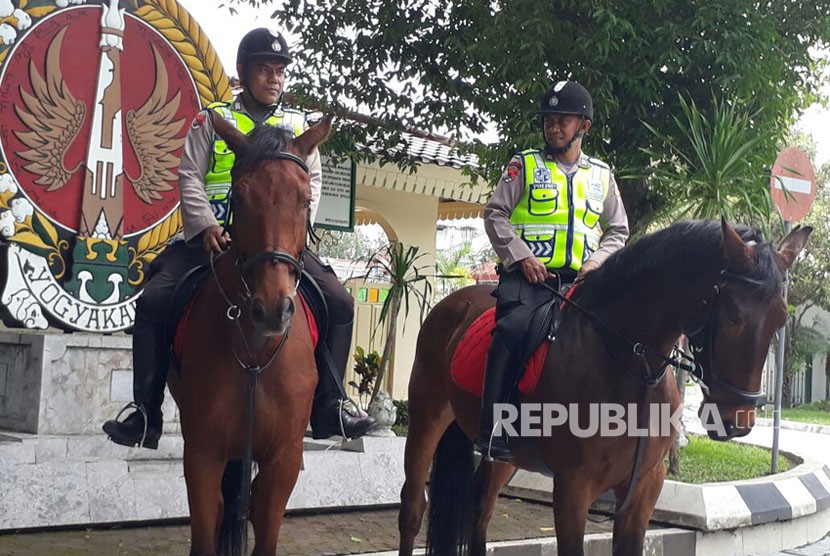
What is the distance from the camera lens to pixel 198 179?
484 centimetres

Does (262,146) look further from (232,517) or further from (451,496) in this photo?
(451,496)

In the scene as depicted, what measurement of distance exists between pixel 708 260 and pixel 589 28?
5334mm

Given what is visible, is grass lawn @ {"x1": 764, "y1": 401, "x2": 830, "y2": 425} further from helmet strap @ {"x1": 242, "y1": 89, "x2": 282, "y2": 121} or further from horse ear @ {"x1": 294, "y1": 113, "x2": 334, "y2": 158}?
horse ear @ {"x1": 294, "y1": 113, "x2": 334, "y2": 158}

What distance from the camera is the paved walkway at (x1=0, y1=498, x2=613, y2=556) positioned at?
6.50 meters

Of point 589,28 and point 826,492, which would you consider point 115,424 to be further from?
point 826,492

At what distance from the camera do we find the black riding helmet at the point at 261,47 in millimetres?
4910

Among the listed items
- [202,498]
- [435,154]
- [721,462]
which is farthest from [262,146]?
[435,154]

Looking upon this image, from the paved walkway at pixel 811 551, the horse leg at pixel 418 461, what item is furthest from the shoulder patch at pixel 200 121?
the paved walkway at pixel 811 551

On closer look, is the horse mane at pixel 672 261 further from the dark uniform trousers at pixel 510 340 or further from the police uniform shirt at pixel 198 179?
the police uniform shirt at pixel 198 179

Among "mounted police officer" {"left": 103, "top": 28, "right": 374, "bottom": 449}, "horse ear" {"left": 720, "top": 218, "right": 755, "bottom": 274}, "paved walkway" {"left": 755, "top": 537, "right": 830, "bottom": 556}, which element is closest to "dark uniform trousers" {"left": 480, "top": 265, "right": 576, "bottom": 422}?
"mounted police officer" {"left": 103, "top": 28, "right": 374, "bottom": 449}

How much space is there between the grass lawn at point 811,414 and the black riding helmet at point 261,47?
2126 centimetres

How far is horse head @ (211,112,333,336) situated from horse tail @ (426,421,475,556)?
2.84 meters

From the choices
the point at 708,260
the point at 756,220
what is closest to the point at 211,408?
the point at 708,260

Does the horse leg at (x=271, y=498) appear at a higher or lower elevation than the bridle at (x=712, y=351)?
lower
